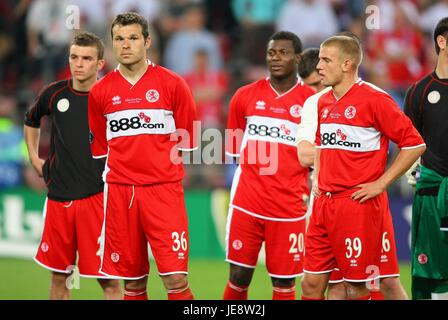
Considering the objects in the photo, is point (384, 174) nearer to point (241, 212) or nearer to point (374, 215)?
point (374, 215)

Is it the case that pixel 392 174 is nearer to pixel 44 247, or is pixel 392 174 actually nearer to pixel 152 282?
pixel 44 247

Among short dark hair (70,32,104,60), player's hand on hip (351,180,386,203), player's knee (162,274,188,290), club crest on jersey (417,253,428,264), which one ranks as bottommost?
player's knee (162,274,188,290)

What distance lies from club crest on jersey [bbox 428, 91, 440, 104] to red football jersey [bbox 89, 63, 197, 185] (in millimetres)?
1907

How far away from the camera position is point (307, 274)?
24.5 feet

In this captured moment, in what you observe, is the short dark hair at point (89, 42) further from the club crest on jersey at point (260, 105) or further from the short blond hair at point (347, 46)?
the short blond hair at point (347, 46)

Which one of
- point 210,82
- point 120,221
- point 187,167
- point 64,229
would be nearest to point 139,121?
point 120,221

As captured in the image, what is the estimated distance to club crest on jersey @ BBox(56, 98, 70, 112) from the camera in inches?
332

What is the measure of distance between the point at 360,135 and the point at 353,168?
244mm

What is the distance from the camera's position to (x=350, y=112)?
720cm

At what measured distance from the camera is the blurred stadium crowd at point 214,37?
13906 mm

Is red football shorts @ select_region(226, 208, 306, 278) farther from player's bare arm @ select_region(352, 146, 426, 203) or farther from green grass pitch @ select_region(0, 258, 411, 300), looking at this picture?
green grass pitch @ select_region(0, 258, 411, 300)

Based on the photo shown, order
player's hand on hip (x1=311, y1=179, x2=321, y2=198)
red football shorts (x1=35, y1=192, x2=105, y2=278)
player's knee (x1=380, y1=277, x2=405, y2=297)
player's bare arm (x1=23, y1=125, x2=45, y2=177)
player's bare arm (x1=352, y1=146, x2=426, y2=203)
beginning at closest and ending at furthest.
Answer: player's bare arm (x1=352, y1=146, x2=426, y2=203) → player's hand on hip (x1=311, y1=179, x2=321, y2=198) → player's knee (x1=380, y1=277, x2=405, y2=297) → red football shorts (x1=35, y1=192, x2=105, y2=278) → player's bare arm (x1=23, y1=125, x2=45, y2=177)

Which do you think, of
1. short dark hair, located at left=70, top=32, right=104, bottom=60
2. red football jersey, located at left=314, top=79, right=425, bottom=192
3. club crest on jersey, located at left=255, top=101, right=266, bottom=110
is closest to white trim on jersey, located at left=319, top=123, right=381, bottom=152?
red football jersey, located at left=314, top=79, right=425, bottom=192
